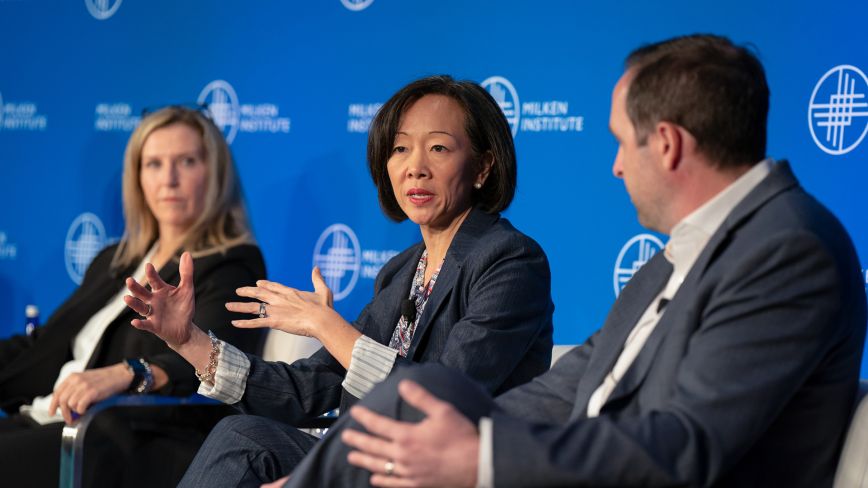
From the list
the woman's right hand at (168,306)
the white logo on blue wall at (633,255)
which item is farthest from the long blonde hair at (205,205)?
the white logo on blue wall at (633,255)

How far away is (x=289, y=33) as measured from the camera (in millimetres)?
4734

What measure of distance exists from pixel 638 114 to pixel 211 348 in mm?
1465

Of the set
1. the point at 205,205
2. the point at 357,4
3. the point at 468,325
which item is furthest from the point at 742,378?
the point at 357,4

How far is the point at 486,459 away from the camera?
67.9 inches

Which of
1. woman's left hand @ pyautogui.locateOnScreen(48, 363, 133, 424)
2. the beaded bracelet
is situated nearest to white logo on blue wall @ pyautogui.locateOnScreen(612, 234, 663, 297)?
the beaded bracelet

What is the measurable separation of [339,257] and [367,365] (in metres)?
1.91

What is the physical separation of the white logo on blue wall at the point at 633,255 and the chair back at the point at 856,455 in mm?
1734

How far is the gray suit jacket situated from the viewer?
1.72 m

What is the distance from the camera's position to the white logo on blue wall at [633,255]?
368 centimetres

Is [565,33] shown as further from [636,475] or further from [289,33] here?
[636,475]

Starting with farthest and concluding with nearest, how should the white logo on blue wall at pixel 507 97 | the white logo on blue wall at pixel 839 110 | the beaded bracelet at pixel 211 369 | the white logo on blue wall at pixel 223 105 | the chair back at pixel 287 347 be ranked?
the white logo on blue wall at pixel 223 105, the white logo on blue wall at pixel 507 97, the chair back at pixel 287 347, the white logo on blue wall at pixel 839 110, the beaded bracelet at pixel 211 369

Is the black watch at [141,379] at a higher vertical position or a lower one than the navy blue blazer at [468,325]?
lower

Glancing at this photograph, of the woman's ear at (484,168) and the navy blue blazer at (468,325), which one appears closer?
the navy blue blazer at (468,325)

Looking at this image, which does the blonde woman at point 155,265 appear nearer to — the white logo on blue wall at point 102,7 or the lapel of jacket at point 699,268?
the white logo on blue wall at point 102,7
